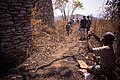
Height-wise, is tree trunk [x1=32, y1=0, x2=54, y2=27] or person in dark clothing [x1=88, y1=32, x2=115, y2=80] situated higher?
tree trunk [x1=32, y1=0, x2=54, y2=27]

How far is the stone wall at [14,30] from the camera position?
5.61 meters

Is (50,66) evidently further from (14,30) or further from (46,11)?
(46,11)

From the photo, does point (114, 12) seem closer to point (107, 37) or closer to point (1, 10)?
point (107, 37)

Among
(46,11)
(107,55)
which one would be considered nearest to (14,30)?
(107,55)

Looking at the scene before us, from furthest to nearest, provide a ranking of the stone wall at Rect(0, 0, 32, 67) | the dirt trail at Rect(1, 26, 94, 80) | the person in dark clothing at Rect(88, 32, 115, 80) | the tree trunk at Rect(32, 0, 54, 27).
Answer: the tree trunk at Rect(32, 0, 54, 27), the stone wall at Rect(0, 0, 32, 67), the dirt trail at Rect(1, 26, 94, 80), the person in dark clothing at Rect(88, 32, 115, 80)

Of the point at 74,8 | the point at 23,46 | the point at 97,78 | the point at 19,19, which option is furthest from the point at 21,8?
the point at 74,8

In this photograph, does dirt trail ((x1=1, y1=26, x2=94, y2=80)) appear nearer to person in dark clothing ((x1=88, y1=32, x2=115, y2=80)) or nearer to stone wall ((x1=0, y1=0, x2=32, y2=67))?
stone wall ((x1=0, y1=0, x2=32, y2=67))

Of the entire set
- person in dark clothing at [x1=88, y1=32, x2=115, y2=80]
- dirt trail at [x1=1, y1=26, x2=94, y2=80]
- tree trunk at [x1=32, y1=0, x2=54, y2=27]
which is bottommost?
dirt trail at [x1=1, y1=26, x2=94, y2=80]

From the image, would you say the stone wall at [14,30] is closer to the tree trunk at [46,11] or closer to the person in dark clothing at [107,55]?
the person in dark clothing at [107,55]

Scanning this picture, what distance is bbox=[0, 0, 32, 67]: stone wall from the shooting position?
18.4 feet

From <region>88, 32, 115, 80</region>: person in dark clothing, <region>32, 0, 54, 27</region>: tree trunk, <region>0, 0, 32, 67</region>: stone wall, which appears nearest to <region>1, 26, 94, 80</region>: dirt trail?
<region>0, 0, 32, 67</region>: stone wall

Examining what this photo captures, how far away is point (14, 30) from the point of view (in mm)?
5969

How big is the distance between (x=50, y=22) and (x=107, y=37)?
930cm

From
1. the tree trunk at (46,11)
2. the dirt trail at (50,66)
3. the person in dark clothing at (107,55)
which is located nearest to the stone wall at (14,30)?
the dirt trail at (50,66)
